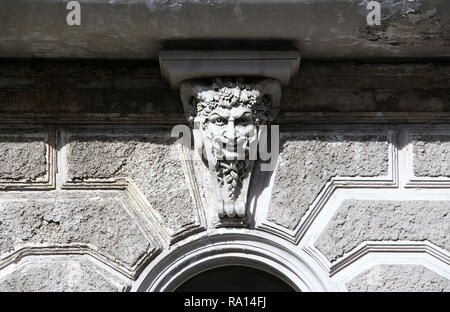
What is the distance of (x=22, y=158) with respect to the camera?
10.4 ft

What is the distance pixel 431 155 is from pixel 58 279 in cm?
156

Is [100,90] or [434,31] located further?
[100,90]

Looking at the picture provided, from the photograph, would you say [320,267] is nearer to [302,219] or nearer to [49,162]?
[302,219]

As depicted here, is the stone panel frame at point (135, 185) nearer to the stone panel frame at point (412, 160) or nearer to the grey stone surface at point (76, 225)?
the grey stone surface at point (76, 225)

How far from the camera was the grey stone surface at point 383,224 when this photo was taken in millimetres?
3070

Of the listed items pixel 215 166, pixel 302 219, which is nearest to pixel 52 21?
pixel 215 166

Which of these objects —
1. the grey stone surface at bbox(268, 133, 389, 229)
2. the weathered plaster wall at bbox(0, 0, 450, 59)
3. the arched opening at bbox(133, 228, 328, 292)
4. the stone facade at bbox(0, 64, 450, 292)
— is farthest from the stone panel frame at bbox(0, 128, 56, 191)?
the grey stone surface at bbox(268, 133, 389, 229)

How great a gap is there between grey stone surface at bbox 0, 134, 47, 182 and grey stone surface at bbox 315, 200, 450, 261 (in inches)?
45.4

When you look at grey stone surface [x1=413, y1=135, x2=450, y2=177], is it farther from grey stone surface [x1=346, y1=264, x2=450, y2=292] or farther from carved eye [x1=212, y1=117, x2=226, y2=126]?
carved eye [x1=212, y1=117, x2=226, y2=126]

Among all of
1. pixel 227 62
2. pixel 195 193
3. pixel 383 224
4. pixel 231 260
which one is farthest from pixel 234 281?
pixel 227 62

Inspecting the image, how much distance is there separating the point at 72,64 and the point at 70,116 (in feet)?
0.72

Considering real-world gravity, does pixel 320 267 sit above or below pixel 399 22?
below
